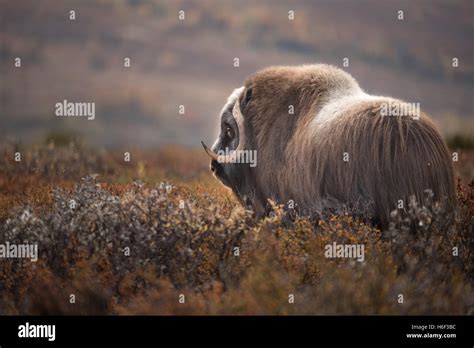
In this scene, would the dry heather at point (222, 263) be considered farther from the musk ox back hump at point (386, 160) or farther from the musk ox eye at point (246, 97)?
the musk ox eye at point (246, 97)

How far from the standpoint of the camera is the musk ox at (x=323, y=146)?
19.3 feet

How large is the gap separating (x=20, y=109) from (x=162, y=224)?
50.8 meters

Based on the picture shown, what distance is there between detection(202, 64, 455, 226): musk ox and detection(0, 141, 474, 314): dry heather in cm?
25

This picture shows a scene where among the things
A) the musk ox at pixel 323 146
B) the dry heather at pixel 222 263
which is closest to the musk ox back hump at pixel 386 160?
the musk ox at pixel 323 146

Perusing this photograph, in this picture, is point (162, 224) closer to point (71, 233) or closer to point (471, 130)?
point (71, 233)

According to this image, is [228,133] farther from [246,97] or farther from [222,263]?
[222,263]

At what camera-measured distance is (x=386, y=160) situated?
19.1ft

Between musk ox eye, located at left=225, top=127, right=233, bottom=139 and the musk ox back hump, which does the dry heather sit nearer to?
the musk ox back hump

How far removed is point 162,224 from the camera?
19.0 feet
